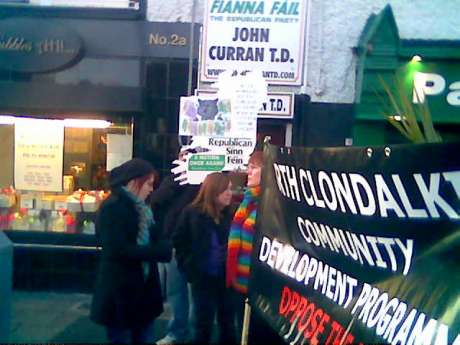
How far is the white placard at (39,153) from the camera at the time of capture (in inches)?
268

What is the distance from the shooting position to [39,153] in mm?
6816

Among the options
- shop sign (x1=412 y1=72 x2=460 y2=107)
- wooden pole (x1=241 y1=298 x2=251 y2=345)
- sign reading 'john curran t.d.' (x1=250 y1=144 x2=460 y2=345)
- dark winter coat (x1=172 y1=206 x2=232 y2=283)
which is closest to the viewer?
sign reading 'john curran t.d.' (x1=250 y1=144 x2=460 y2=345)

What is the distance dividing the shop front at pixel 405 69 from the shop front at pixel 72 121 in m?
1.87

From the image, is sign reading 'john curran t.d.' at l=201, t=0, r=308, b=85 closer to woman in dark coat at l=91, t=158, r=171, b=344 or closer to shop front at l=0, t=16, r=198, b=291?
shop front at l=0, t=16, r=198, b=291

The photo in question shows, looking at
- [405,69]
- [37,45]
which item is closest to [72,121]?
[37,45]

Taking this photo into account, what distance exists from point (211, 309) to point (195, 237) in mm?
594

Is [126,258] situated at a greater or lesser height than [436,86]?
lesser

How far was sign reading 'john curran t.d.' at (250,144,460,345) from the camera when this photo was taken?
6.63ft

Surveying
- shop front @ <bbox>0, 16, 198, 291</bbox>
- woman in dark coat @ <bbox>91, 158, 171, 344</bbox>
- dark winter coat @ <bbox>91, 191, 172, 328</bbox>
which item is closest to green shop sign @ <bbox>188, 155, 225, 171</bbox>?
shop front @ <bbox>0, 16, 198, 291</bbox>

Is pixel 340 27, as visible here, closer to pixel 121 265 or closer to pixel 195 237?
pixel 195 237

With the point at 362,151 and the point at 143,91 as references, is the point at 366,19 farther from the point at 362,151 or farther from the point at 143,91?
the point at 362,151

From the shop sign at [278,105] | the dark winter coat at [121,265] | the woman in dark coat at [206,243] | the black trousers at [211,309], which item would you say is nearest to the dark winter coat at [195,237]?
the woman in dark coat at [206,243]

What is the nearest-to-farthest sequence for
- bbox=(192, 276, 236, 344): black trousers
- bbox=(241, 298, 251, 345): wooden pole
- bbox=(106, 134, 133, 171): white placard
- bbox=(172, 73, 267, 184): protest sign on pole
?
bbox=(241, 298, 251, 345): wooden pole → bbox=(192, 276, 236, 344): black trousers → bbox=(172, 73, 267, 184): protest sign on pole → bbox=(106, 134, 133, 171): white placard

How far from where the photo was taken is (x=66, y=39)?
21.5 feet
